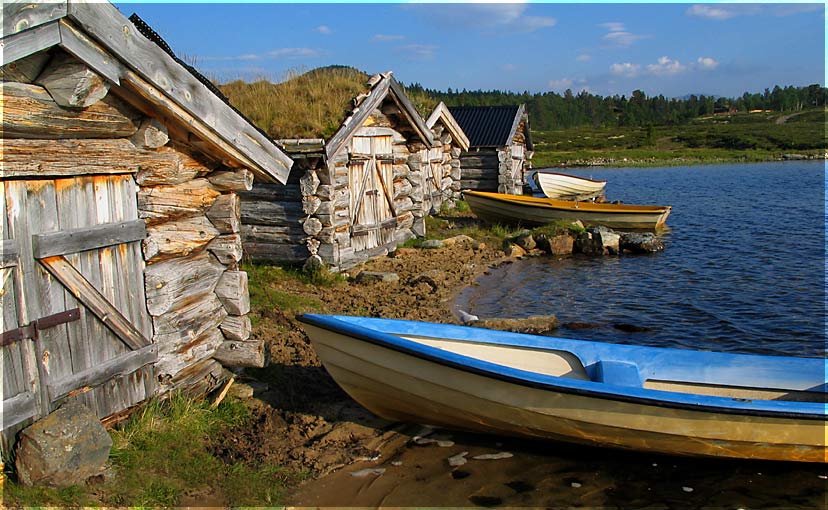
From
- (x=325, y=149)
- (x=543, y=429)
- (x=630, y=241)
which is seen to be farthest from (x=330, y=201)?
(x=630, y=241)

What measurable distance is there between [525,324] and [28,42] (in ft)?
26.2

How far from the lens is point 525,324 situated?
420 inches

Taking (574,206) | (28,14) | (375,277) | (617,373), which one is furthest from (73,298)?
(574,206)

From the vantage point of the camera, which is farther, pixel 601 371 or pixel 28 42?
pixel 601 371

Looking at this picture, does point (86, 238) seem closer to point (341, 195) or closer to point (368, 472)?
point (368, 472)

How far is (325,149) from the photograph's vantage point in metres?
11.4

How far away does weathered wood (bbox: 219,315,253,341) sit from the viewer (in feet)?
22.9

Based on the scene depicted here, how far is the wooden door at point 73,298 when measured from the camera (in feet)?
16.1

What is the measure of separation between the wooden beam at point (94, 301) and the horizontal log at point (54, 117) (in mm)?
957

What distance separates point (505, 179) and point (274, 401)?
18.8 m

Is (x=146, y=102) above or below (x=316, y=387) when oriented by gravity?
above

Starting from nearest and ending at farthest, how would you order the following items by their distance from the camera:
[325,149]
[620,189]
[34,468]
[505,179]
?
[34,468] < [325,149] < [505,179] < [620,189]

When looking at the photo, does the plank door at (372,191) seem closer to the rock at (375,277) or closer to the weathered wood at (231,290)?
the rock at (375,277)

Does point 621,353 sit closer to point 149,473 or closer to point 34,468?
point 149,473
